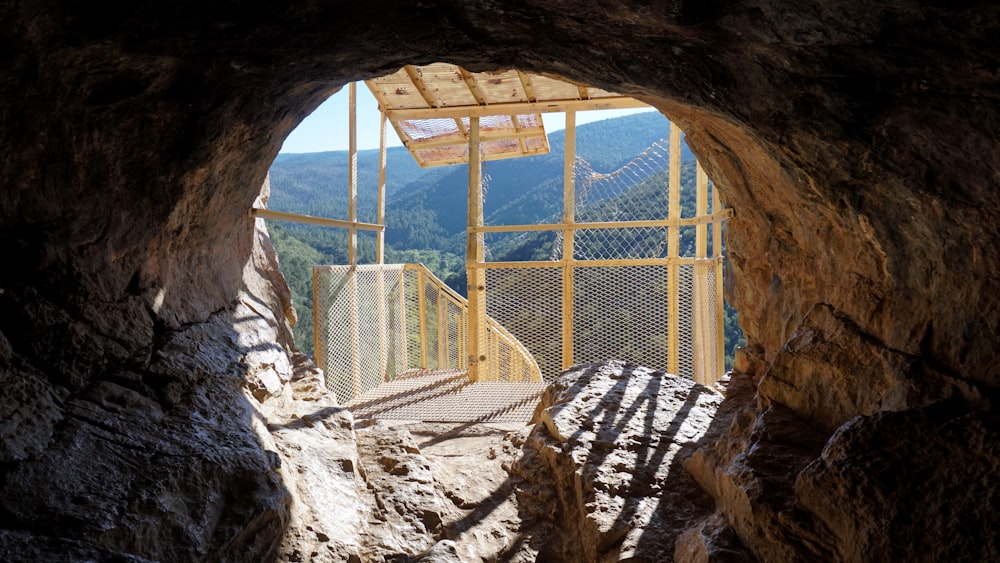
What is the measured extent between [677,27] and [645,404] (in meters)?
3.15

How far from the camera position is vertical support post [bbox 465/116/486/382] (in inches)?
297

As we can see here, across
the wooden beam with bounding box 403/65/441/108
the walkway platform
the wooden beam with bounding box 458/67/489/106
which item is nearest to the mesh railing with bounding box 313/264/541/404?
the walkway platform

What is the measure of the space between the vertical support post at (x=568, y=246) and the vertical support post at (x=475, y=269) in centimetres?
95

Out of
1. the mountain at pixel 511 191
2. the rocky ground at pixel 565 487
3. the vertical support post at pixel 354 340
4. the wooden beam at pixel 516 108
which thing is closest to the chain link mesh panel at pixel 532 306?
the vertical support post at pixel 354 340

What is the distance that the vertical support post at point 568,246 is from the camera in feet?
24.0

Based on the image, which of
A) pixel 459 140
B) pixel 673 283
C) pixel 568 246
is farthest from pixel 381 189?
pixel 673 283

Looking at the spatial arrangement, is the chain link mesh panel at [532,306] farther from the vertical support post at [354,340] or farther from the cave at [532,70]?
the cave at [532,70]

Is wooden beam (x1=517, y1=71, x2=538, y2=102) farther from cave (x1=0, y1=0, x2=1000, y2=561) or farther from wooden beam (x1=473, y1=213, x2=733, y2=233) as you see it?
cave (x1=0, y1=0, x2=1000, y2=561)

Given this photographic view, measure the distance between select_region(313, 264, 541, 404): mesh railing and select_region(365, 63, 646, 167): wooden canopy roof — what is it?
5.93ft

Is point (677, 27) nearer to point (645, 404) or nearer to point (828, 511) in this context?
point (828, 511)

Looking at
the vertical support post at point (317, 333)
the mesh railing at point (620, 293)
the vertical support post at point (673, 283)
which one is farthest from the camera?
the vertical support post at point (673, 283)

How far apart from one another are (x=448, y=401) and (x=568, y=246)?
2.15m

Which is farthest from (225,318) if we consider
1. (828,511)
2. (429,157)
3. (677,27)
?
(429,157)

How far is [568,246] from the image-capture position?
7.30 meters
